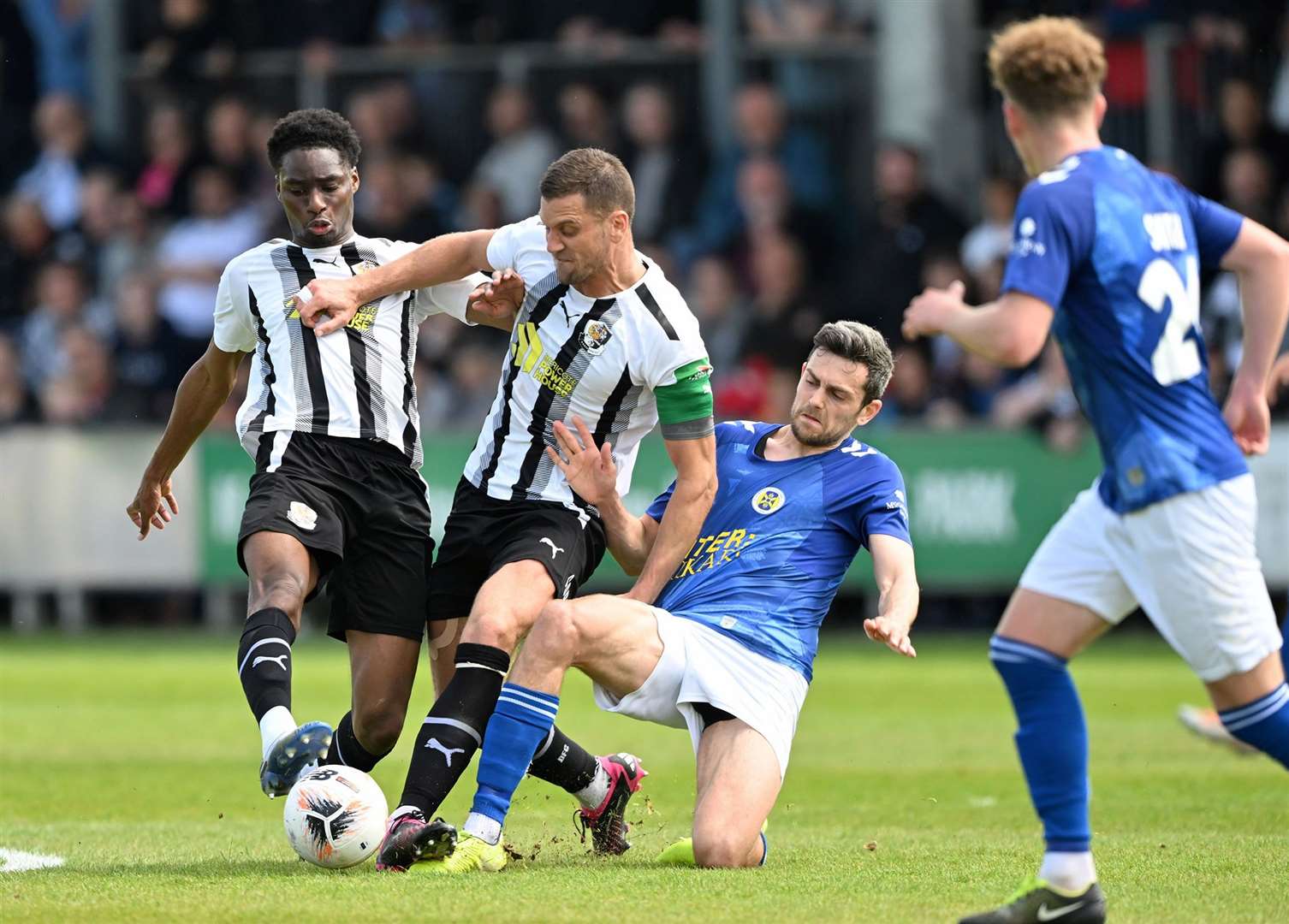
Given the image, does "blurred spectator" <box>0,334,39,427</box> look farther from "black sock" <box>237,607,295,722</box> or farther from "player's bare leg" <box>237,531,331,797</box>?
"black sock" <box>237,607,295,722</box>

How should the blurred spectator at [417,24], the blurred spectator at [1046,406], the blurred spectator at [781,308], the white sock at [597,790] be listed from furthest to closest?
the blurred spectator at [417,24] → the blurred spectator at [781,308] → the blurred spectator at [1046,406] → the white sock at [597,790]

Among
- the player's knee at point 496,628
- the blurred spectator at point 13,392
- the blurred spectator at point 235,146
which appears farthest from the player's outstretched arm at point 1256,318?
the blurred spectator at point 13,392

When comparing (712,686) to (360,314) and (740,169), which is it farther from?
(740,169)

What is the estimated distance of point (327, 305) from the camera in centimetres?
641

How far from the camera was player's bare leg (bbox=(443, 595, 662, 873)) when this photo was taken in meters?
5.82

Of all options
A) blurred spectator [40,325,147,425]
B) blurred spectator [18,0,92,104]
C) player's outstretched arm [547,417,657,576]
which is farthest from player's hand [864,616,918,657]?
blurred spectator [18,0,92,104]

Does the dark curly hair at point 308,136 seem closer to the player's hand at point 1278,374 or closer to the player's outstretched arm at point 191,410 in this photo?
the player's outstretched arm at point 191,410

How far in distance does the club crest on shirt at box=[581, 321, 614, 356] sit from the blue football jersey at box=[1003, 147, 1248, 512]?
1756 mm

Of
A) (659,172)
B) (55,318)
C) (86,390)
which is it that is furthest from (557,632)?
(55,318)

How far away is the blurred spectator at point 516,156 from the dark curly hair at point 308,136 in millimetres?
10503

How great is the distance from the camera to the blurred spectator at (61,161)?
18859mm

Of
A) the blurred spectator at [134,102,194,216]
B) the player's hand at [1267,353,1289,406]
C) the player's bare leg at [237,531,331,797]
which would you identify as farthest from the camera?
the blurred spectator at [134,102,194,216]

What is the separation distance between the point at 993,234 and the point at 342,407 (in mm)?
9715

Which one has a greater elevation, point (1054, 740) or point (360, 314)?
point (360, 314)
